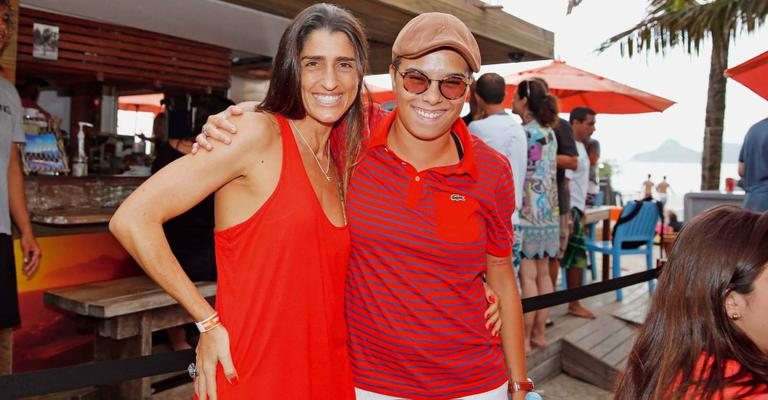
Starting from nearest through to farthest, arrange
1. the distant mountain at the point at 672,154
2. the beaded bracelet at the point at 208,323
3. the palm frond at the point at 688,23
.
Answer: the beaded bracelet at the point at 208,323
the palm frond at the point at 688,23
the distant mountain at the point at 672,154

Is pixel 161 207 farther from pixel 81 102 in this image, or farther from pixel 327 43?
pixel 81 102

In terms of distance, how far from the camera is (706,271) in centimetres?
162

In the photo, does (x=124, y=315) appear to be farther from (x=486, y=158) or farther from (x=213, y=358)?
(x=486, y=158)

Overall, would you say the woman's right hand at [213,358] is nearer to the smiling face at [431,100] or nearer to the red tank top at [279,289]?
the red tank top at [279,289]

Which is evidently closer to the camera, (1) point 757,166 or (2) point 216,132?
(2) point 216,132

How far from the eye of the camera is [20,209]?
3631mm

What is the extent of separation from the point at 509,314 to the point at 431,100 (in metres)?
0.74

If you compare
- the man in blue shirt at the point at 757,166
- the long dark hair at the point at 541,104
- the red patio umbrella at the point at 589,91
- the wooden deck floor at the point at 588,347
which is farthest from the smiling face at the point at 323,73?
the red patio umbrella at the point at 589,91

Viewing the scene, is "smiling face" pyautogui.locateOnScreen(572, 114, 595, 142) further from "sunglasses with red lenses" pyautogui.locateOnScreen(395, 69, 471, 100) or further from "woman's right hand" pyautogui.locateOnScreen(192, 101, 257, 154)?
"woman's right hand" pyautogui.locateOnScreen(192, 101, 257, 154)

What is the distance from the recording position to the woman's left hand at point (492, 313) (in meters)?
1.96

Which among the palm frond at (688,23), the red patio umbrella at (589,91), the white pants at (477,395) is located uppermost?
the palm frond at (688,23)

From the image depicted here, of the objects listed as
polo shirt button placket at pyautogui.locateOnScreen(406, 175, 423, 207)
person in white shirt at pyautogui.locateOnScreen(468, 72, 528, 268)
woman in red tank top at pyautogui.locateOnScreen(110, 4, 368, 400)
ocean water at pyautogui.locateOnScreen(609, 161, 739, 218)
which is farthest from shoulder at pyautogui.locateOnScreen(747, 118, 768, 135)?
woman in red tank top at pyautogui.locateOnScreen(110, 4, 368, 400)

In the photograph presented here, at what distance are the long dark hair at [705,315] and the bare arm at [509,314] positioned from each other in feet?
1.33

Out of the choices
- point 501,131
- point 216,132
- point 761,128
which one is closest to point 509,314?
point 216,132
